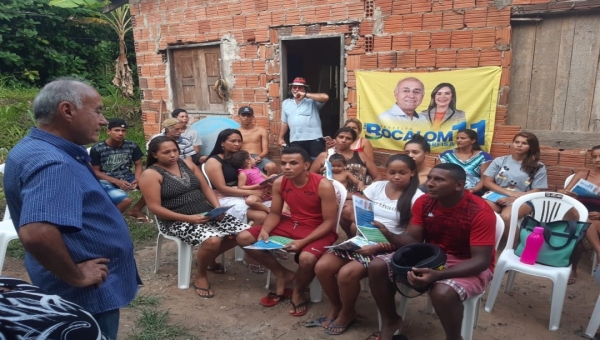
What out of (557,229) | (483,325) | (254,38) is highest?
(254,38)

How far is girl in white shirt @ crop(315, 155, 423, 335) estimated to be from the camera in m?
2.80

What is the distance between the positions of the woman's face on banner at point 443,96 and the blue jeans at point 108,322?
4.05 metres

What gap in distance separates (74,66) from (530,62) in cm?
1131

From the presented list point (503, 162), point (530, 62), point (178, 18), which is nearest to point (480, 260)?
point (503, 162)

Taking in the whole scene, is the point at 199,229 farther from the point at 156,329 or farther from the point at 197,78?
the point at 197,78

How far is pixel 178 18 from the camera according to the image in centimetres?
660

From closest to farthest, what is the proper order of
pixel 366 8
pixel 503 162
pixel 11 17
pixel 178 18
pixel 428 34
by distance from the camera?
pixel 503 162
pixel 428 34
pixel 366 8
pixel 178 18
pixel 11 17

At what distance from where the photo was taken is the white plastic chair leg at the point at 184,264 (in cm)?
353

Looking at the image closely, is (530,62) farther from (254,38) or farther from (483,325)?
(254,38)

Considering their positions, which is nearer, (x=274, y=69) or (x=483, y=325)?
(x=483, y=325)

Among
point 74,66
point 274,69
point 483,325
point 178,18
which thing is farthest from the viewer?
point 74,66

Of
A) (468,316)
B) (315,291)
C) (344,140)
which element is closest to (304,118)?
(344,140)

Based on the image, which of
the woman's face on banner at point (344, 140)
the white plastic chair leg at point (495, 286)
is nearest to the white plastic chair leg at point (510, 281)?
the white plastic chair leg at point (495, 286)

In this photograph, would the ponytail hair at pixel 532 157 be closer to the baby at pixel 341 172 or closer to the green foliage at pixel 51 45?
the baby at pixel 341 172
